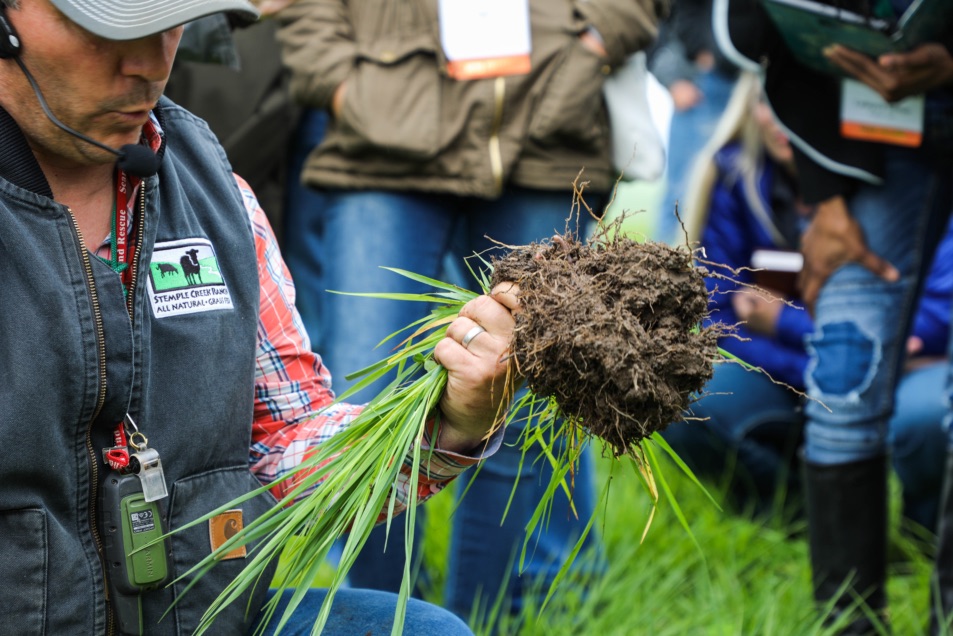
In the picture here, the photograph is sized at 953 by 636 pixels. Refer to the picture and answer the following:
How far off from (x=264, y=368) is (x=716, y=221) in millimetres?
2622

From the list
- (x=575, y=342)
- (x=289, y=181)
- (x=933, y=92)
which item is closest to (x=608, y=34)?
(x=933, y=92)

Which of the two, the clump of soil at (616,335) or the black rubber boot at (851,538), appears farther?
the black rubber boot at (851,538)

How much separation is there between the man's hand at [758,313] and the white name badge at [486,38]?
1622mm

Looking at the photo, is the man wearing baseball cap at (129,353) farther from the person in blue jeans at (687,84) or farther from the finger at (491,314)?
the person in blue jeans at (687,84)

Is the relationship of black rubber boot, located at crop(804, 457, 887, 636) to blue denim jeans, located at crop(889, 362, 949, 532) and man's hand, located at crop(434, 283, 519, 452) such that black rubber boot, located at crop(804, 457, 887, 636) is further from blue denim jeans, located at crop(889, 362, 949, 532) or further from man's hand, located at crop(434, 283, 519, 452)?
man's hand, located at crop(434, 283, 519, 452)

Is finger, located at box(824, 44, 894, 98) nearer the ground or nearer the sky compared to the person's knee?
nearer the sky

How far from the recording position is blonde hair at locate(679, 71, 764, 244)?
4070mm

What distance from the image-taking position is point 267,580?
66.3 inches

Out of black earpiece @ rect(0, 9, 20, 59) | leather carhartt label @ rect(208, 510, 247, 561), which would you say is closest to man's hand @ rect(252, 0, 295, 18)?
black earpiece @ rect(0, 9, 20, 59)

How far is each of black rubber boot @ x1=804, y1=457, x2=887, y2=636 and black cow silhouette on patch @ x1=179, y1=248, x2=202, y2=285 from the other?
1708mm

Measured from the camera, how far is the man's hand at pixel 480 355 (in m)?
1.55

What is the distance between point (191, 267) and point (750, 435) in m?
2.57

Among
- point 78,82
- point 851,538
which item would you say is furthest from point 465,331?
point 851,538

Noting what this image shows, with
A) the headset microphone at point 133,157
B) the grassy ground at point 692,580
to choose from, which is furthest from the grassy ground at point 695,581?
the headset microphone at point 133,157
